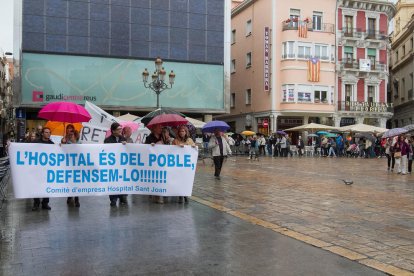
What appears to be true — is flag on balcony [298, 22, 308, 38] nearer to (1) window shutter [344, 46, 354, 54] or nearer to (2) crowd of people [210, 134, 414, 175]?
(1) window shutter [344, 46, 354, 54]

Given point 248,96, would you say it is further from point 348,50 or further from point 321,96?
point 348,50

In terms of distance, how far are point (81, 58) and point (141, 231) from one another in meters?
30.4

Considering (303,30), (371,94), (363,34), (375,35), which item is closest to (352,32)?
(363,34)

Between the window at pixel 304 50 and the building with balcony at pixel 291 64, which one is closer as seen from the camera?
the building with balcony at pixel 291 64

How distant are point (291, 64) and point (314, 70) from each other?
2.26 meters

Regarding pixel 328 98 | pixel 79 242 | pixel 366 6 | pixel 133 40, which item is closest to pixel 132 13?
pixel 133 40

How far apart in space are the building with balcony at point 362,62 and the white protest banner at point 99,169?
36305 mm

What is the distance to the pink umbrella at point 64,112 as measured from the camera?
9.45m

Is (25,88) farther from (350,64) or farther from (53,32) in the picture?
(350,64)

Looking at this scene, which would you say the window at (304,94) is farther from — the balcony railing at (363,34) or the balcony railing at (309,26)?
the balcony railing at (363,34)

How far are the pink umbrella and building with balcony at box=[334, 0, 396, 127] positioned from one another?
36417mm

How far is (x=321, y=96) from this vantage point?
140ft

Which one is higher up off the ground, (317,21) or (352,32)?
(317,21)

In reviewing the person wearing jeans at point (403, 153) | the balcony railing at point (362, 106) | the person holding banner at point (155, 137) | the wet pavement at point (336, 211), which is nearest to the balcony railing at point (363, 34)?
the balcony railing at point (362, 106)
